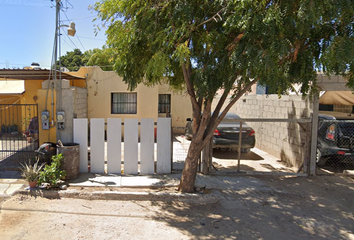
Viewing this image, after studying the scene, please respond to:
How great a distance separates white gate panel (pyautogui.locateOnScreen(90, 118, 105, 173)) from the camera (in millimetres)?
7109

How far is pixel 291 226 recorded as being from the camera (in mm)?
4816

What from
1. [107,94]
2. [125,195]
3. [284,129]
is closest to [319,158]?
[284,129]

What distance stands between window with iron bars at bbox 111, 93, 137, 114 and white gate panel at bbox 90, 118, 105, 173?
645 cm

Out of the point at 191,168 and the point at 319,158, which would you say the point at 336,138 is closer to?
the point at 319,158

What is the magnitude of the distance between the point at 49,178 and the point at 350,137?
7.69 meters

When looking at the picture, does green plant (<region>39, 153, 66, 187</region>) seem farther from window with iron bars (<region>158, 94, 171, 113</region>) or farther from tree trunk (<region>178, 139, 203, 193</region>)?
window with iron bars (<region>158, 94, 171, 113</region>)

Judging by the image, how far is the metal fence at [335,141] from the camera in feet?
24.6

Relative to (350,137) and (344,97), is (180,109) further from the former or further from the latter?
(350,137)

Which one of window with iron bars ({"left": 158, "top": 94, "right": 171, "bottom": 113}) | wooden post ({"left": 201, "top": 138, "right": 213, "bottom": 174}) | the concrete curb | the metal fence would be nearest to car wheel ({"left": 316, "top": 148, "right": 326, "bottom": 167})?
the metal fence

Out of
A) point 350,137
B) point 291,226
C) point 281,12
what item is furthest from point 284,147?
point 281,12

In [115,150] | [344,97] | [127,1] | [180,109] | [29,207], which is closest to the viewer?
[29,207]

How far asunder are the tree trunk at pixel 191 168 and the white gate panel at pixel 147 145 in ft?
4.59

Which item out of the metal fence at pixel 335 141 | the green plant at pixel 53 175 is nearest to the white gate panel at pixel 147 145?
the green plant at pixel 53 175

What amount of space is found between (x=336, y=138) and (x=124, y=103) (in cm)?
930
